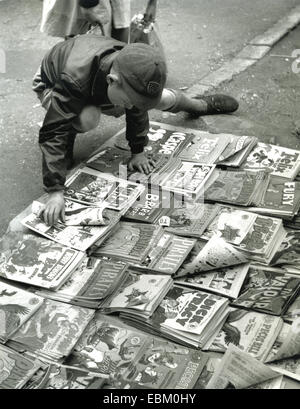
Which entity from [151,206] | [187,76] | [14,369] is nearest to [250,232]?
[151,206]

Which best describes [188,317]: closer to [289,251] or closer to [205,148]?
[289,251]

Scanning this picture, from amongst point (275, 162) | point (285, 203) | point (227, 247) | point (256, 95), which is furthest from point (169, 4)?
point (227, 247)

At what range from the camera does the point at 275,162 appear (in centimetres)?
254

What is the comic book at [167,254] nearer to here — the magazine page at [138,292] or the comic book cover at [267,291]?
the magazine page at [138,292]

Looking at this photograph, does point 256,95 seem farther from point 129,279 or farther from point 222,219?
point 129,279

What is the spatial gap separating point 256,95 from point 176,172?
3.11 feet

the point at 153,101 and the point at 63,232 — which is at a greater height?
the point at 153,101

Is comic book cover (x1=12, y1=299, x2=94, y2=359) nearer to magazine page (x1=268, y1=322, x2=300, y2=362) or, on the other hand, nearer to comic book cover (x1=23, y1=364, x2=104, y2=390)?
comic book cover (x1=23, y1=364, x2=104, y2=390)

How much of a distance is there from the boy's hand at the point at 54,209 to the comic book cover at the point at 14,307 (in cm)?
32

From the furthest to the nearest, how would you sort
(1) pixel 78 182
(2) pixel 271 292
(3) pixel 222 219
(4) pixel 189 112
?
(4) pixel 189 112, (1) pixel 78 182, (3) pixel 222 219, (2) pixel 271 292

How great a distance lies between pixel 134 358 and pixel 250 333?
1.20 ft

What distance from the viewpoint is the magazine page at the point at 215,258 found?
1978mm

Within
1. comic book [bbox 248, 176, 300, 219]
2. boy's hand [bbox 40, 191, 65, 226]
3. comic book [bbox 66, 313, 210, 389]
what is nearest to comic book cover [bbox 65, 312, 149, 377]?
comic book [bbox 66, 313, 210, 389]

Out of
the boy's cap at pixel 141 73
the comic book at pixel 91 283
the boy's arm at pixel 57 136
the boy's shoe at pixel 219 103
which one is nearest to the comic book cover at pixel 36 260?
the comic book at pixel 91 283
